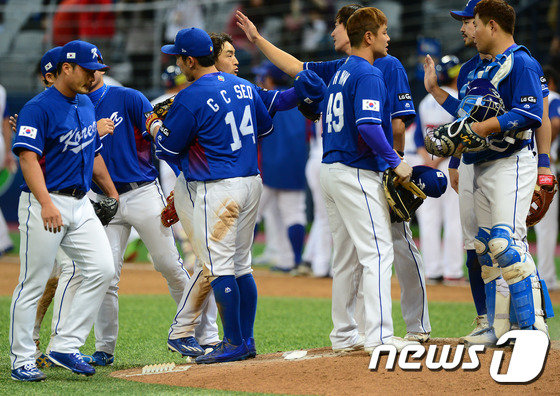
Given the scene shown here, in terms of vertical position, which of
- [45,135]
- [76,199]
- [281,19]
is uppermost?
[281,19]

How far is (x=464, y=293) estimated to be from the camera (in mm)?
9125

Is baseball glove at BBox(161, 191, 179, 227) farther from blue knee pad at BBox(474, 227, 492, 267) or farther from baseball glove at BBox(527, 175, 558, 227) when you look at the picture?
baseball glove at BBox(527, 175, 558, 227)

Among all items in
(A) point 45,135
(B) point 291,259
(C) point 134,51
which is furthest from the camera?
(C) point 134,51

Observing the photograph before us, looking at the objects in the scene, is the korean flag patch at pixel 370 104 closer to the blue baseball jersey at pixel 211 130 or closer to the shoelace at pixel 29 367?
the blue baseball jersey at pixel 211 130

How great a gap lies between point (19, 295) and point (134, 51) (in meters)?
11.6

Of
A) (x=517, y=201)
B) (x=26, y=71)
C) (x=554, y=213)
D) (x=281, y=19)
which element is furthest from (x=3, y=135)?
(x=517, y=201)

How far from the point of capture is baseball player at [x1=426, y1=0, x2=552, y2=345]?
201 inches

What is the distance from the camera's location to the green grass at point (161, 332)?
4.78m

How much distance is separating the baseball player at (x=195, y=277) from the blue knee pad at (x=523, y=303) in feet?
5.64

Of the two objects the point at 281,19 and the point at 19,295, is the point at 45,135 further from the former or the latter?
the point at 281,19

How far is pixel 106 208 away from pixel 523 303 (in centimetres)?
274

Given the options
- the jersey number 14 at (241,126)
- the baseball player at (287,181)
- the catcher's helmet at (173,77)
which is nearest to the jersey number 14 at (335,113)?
the jersey number 14 at (241,126)

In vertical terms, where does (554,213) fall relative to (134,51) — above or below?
below

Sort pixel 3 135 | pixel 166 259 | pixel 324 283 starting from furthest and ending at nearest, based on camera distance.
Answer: pixel 3 135
pixel 324 283
pixel 166 259
